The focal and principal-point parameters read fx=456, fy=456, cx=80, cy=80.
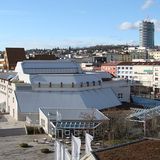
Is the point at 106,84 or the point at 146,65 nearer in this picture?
the point at 106,84

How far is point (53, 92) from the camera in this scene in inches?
2581

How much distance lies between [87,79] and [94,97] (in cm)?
336

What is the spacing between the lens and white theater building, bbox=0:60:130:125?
6317 centimetres

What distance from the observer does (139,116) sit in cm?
5147

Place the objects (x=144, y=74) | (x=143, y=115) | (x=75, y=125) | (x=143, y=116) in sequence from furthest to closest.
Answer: (x=144, y=74) → (x=143, y=115) → (x=143, y=116) → (x=75, y=125)

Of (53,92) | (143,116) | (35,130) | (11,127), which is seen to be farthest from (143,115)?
(53,92)

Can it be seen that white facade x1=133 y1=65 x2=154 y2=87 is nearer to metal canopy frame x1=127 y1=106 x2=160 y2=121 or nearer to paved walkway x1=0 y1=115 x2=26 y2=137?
paved walkway x1=0 y1=115 x2=26 y2=137

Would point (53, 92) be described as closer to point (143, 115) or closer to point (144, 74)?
point (143, 115)

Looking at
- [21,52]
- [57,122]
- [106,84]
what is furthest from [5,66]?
[57,122]

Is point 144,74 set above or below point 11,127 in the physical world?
above

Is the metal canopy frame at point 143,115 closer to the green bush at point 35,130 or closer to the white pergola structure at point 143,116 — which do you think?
the white pergola structure at point 143,116

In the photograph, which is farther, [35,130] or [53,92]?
[53,92]

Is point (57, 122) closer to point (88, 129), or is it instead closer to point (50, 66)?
point (88, 129)

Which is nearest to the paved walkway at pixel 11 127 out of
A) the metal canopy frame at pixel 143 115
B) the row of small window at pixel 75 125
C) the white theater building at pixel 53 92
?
the white theater building at pixel 53 92
